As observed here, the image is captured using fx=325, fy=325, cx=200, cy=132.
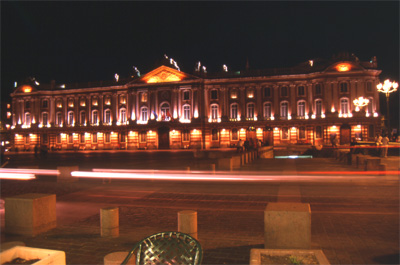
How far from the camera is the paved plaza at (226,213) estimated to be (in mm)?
6434

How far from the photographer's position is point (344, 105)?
5344 cm

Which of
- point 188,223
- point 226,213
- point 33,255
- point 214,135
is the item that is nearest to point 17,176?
point 226,213

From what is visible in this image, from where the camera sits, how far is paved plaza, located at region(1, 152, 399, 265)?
6434 millimetres

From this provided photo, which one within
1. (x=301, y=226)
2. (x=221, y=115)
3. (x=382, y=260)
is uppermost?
(x=221, y=115)

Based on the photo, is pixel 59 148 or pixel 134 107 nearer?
pixel 134 107

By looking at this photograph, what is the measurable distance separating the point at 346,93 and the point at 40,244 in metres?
54.4

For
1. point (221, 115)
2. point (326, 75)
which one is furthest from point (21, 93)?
point (326, 75)

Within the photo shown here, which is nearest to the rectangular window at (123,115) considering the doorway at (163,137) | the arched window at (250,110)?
the doorway at (163,137)

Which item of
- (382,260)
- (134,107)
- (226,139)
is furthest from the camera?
(134,107)

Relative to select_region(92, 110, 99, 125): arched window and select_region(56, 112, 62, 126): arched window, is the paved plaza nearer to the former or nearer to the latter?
select_region(92, 110, 99, 125): arched window

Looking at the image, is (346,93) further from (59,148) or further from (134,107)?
(59,148)

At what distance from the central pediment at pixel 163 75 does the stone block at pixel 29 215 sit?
5246 cm

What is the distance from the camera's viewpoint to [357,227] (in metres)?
7.81

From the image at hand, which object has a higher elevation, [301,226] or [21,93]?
[21,93]
